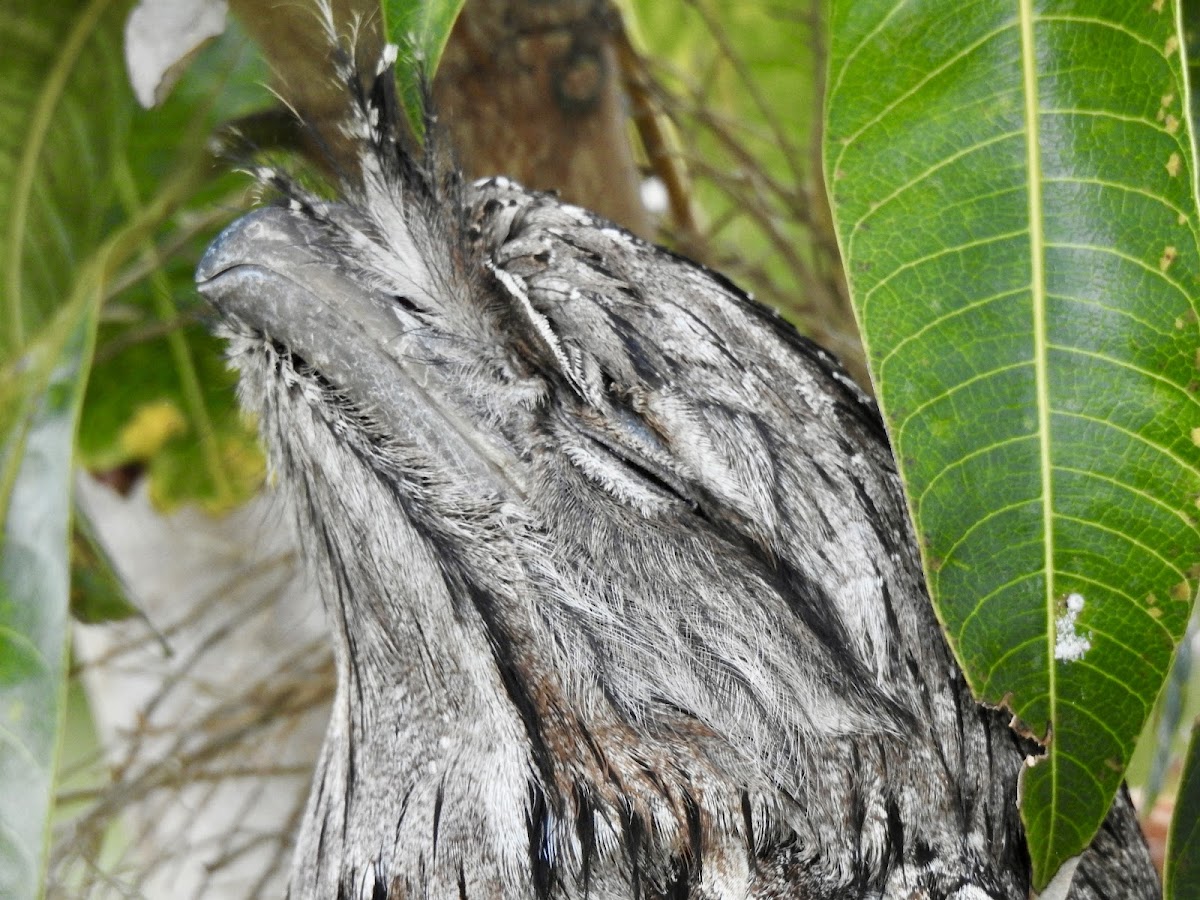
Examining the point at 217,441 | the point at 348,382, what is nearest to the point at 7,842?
the point at 348,382

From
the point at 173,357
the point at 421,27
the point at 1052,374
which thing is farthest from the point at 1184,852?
the point at 173,357

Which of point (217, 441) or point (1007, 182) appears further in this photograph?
point (217, 441)

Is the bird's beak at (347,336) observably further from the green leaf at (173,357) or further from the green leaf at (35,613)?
the green leaf at (173,357)

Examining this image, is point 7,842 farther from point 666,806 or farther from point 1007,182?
point 1007,182

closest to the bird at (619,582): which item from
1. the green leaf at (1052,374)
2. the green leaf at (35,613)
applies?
the green leaf at (1052,374)

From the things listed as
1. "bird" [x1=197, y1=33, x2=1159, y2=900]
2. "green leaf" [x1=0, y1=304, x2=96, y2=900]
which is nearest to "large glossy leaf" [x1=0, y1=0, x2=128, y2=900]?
"green leaf" [x1=0, y1=304, x2=96, y2=900]
